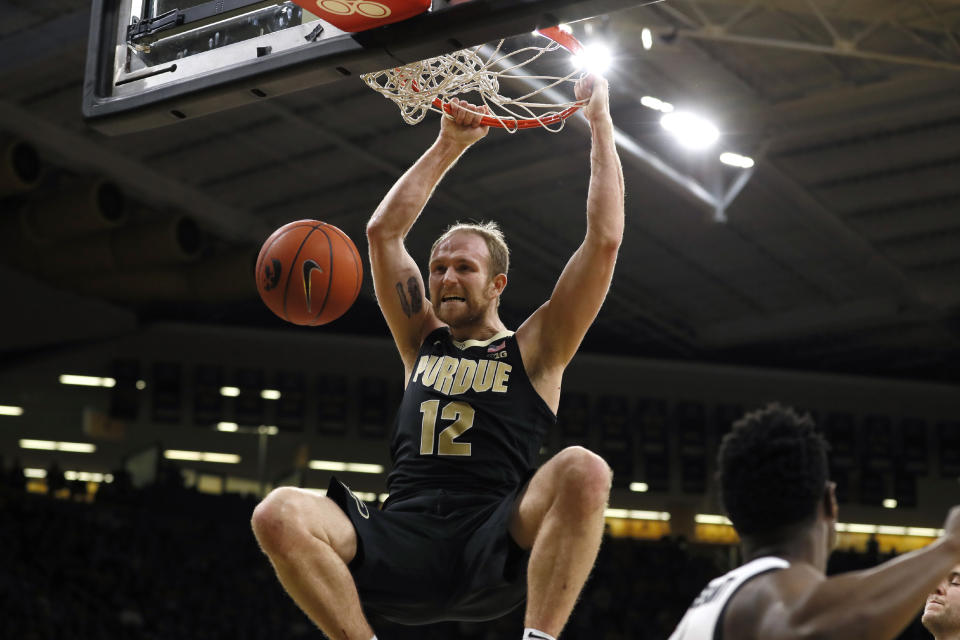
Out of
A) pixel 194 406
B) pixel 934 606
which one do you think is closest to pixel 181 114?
pixel 934 606

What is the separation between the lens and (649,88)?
12.5 metres

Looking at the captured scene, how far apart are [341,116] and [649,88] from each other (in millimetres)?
3424

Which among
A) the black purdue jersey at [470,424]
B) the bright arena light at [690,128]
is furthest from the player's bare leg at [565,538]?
the bright arena light at [690,128]

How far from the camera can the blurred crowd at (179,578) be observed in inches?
573

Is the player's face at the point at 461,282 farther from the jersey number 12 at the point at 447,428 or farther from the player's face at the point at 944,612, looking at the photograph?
the player's face at the point at 944,612

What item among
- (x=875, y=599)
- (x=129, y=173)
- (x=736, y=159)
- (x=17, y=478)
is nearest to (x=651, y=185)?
(x=736, y=159)

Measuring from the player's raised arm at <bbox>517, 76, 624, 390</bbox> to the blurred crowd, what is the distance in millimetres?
11097

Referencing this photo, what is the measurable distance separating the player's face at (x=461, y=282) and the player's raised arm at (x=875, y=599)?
2013 millimetres

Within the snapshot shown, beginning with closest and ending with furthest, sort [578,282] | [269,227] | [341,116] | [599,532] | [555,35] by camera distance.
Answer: [599,532] → [578,282] → [555,35] → [341,116] → [269,227]

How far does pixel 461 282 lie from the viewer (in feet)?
14.0

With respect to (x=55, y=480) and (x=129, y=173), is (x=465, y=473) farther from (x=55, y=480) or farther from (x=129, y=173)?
(x=55, y=480)

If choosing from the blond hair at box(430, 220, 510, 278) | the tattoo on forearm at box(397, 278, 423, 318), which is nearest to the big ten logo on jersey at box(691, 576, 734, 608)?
the blond hair at box(430, 220, 510, 278)

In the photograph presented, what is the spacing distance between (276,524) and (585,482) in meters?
0.93

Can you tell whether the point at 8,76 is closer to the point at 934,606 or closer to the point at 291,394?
the point at 291,394
